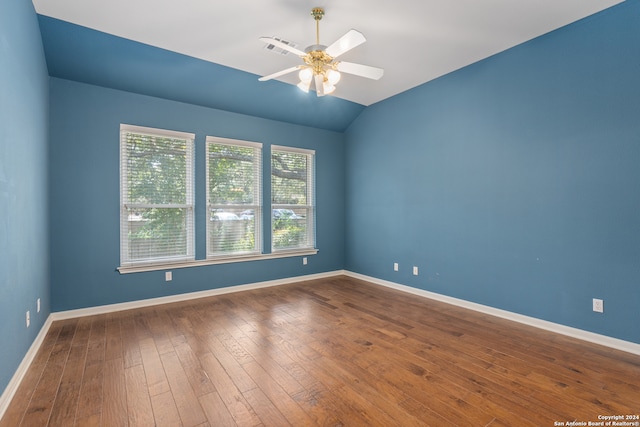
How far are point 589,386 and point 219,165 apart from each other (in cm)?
467

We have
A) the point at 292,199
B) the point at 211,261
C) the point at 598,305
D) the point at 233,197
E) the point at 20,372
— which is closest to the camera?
the point at 20,372

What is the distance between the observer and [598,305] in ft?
9.48

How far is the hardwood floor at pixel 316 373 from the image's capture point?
1.88m

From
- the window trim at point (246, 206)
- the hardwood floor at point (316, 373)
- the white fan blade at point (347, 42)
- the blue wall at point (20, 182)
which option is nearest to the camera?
the hardwood floor at point (316, 373)

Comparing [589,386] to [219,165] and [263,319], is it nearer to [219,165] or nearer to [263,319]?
[263,319]

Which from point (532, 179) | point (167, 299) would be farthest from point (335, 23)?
point (167, 299)

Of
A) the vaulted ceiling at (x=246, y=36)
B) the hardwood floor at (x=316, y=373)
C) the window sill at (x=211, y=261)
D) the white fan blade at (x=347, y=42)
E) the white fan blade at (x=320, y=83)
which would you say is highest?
the vaulted ceiling at (x=246, y=36)

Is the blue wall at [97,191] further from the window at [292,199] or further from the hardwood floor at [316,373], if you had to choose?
the window at [292,199]

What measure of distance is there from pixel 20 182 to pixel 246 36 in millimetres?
2394

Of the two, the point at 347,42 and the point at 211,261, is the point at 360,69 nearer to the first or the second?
the point at 347,42

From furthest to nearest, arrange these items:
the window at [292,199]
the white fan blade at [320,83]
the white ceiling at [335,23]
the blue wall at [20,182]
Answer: the window at [292,199] < the white fan blade at [320,83] < the white ceiling at [335,23] < the blue wall at [20,182]

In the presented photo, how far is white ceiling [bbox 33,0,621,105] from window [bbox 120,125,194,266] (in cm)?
A: 126

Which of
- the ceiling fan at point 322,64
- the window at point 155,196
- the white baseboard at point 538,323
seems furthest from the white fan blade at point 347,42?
the white baseboard at point 538,323

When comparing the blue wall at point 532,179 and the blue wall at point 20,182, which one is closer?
the blue wall at point 20,182
